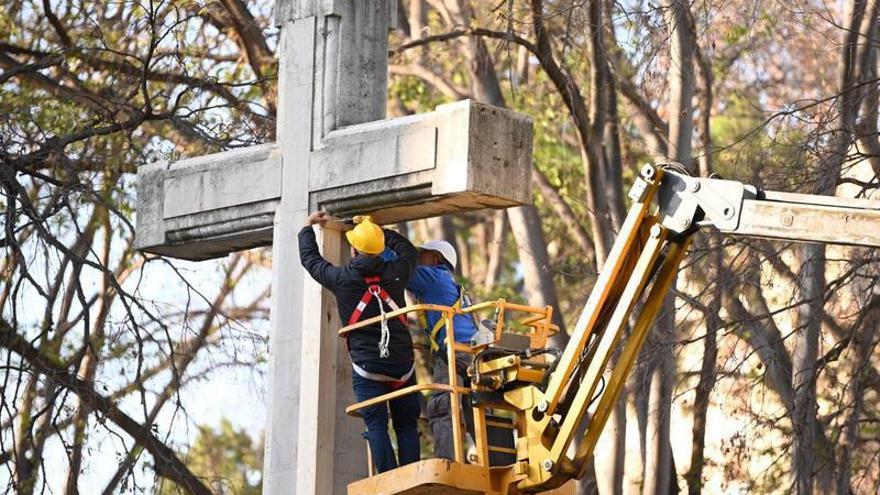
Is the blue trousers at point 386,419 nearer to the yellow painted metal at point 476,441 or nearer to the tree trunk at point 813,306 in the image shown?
the yellow painted metal at point 476,441

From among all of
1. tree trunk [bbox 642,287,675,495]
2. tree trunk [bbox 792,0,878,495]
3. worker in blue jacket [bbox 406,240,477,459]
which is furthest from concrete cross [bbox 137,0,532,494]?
Answer: tree trunk [bbox 642,287,675,495]

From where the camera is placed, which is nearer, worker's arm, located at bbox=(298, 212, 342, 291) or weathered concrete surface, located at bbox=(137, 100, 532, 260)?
weathered concrete surface, located at bbox=(137, 100, 532, 260)

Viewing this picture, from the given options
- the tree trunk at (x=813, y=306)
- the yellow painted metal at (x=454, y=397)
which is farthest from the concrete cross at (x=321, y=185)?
the tree trunk at (x=813, y=306)

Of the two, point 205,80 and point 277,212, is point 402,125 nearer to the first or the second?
point 277,212

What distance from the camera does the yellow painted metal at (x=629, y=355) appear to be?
10312mm

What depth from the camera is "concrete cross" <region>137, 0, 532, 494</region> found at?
10641 mm

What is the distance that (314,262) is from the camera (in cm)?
1089

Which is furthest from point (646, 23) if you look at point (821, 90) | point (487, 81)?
point (821, 90)

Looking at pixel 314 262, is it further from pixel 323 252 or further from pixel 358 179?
pixel 358 179

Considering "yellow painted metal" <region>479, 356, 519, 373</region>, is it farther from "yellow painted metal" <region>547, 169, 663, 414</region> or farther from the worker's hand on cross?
the worker's hand on cross

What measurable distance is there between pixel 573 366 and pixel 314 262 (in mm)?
1531

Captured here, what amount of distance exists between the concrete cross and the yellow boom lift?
1.28 feet

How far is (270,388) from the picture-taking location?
437 inches

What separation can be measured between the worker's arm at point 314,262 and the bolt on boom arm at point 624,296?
3.71ft
